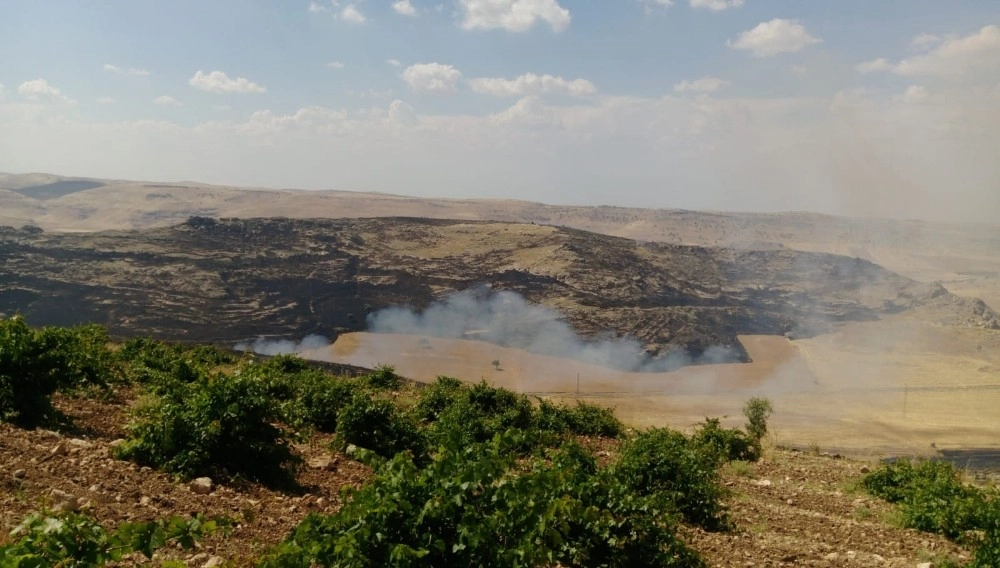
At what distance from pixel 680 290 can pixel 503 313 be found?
19375mm

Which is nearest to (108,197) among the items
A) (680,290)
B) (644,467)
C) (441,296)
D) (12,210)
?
(12,210)

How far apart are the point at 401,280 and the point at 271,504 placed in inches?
2155

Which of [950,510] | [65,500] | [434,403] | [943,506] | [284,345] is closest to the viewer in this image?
[65,500]

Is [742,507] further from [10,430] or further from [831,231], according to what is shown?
[831,231]

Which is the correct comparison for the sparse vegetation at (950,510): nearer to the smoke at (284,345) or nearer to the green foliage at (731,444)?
the green foliage at (731,444)

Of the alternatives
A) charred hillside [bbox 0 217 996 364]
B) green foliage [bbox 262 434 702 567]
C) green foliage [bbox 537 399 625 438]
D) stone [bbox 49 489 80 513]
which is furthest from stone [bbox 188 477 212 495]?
charred hillside [bbox 0 217 996 364]

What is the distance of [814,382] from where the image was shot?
1752 inches

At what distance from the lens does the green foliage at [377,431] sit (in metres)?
8.73

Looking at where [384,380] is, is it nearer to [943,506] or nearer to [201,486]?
[201,486]

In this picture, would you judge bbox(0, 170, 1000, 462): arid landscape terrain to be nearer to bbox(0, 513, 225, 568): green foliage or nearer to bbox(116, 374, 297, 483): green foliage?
bbox(116, 374, 297, 483): green foliage

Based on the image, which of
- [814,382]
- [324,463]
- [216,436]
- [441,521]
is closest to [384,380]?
[324,463]

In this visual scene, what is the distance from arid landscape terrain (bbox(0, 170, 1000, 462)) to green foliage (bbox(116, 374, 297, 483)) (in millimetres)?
25417

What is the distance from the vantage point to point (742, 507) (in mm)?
9211

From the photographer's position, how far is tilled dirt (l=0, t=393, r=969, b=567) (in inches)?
194
